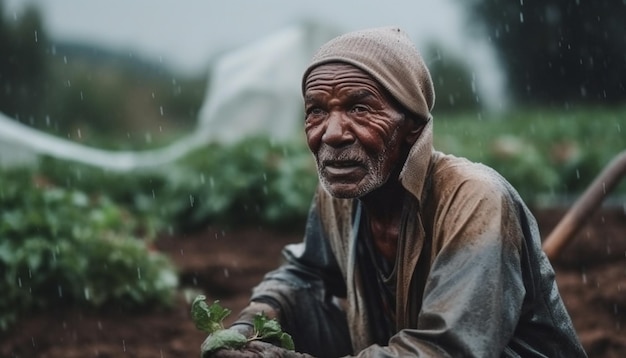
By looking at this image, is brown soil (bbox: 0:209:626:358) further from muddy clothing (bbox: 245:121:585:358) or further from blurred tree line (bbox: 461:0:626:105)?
blurred tree line (bbox: 461:0:626:105)

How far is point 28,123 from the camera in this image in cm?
2253

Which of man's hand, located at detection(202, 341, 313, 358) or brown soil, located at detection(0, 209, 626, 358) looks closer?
man's hand, located at detection(202, 341, 313, 358)

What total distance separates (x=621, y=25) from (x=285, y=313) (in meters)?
13.9

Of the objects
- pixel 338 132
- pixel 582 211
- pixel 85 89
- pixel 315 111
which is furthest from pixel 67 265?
pixel 85 89

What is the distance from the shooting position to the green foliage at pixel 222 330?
9.53 feet

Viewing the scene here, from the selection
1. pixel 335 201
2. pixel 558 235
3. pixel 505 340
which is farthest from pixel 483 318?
pixel 558 235

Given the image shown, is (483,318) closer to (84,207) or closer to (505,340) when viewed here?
(505,340)

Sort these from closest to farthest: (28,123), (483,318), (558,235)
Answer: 1. (483,318)
2. (558,235)
3. (28,123)

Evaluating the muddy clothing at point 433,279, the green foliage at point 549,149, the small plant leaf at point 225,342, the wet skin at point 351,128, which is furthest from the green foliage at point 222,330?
the green foliage at point 549,149

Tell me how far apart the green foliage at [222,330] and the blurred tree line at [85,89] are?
52.4 ft

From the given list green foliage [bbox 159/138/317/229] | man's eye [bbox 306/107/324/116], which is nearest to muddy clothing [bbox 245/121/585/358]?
man's eye [bbox 306/107/324/116]

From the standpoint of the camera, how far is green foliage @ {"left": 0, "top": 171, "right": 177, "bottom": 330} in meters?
5.99

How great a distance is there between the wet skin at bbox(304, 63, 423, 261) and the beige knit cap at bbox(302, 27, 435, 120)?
0.10 ft

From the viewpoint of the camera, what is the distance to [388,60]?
9.88ft
